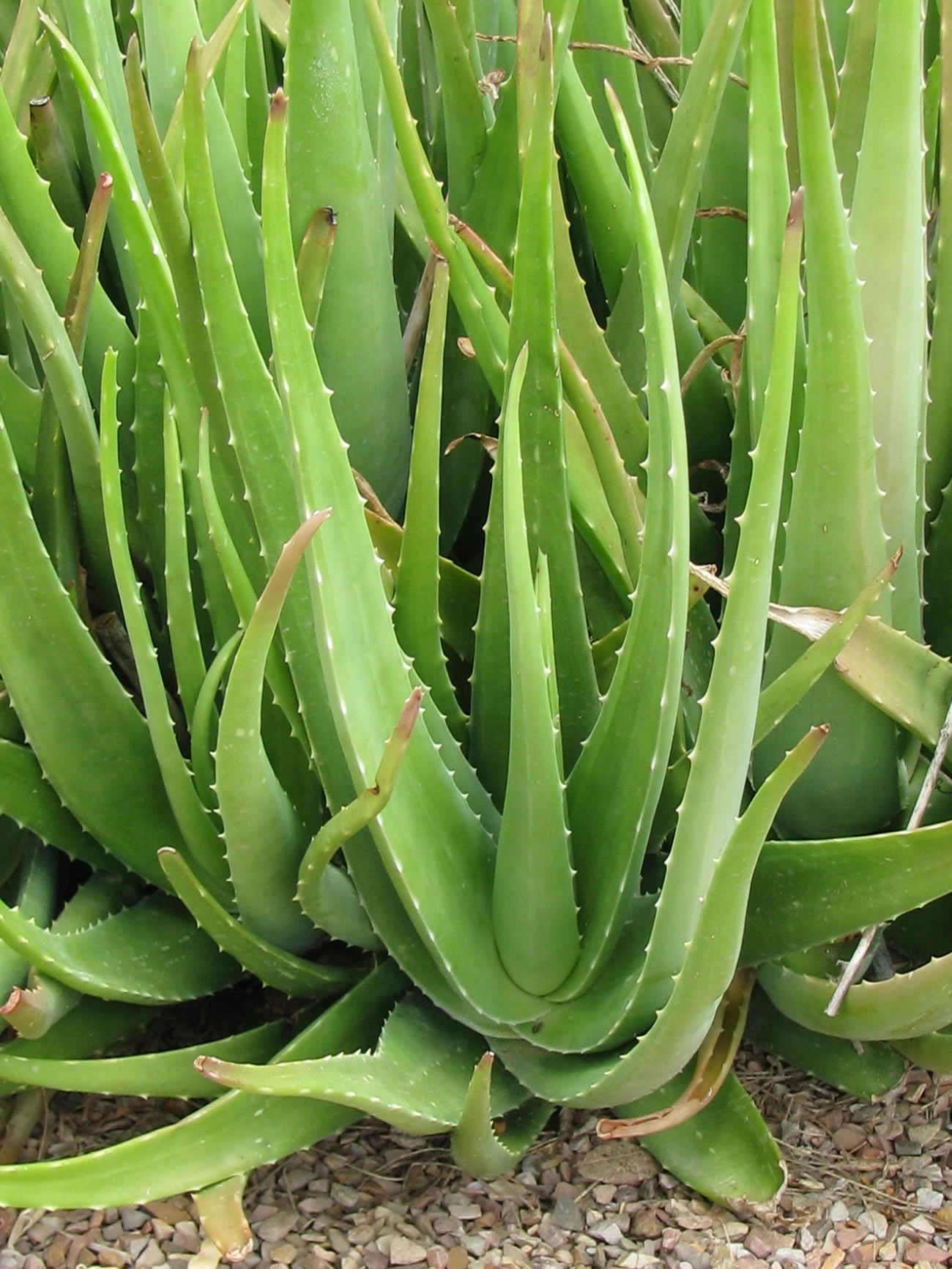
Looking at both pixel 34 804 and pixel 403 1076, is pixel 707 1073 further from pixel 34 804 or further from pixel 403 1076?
pixel 34 804

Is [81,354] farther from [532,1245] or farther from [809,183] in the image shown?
[532,1245]

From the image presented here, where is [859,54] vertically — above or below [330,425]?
above

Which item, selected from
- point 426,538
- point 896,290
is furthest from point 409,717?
point 896,290

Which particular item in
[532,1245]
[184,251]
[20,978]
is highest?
[184,251]

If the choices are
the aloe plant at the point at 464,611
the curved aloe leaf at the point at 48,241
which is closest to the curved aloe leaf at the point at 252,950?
the aloe plant at the point at 464,611

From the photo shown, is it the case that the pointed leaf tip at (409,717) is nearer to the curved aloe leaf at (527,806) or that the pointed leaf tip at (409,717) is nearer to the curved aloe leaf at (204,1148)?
the curved aloe leaf at (527,806)

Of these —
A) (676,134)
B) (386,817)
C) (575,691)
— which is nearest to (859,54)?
(676,134)
